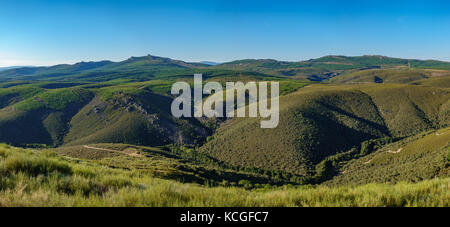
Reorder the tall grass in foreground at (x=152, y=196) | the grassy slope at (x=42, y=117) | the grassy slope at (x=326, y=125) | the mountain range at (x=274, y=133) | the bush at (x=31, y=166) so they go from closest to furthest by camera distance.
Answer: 1. the tall grass in foreground at (x=152, y=196)
2. the bush at (x=31, y=166)
3. the mountain range at (x=274, y=133)
4. the grassy slope at (x=326, y=125)
5. the grassy slope at (x=42, y=117)

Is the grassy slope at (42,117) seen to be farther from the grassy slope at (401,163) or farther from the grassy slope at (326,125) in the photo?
the grassy slope at (401,163)

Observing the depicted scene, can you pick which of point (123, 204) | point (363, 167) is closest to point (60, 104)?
point (363, 167)

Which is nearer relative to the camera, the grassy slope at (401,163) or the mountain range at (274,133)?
the grassy slope at (401,163)

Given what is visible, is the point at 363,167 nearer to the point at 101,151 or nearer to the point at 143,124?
the point at 101,151

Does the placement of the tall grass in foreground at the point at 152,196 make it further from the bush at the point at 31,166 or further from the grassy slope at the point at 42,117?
the grassy slope at the point at 42,117

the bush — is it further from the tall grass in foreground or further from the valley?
the valley

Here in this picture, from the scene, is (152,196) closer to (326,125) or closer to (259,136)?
(259,136)

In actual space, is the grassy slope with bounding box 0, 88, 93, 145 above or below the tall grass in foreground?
below

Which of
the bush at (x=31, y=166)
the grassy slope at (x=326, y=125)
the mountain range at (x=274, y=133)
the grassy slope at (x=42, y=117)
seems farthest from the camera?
the grassy slope at (x=42, y=117)

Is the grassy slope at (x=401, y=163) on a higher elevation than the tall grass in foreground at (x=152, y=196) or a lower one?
lower

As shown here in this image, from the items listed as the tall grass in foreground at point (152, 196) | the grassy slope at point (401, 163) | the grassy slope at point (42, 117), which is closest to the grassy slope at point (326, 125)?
the grassy slope at point (401, 163)

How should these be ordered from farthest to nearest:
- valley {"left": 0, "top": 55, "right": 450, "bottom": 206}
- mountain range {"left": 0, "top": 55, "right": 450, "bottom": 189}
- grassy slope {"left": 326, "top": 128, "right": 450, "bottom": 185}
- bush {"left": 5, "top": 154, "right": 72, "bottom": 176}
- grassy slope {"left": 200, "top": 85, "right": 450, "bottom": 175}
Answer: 1. grassy slope {"left": 200, "top": 85, "right": 450, "bottom": 175}
2. mountain range {"left": 0, "top": 55, "right": 450, "bottom": 189}
3. valley {"left": 0, "top": 55, "right": 450, "bottom": 206}
4. grassy slope {"left": 326, "top": 128, "right": 450, "bottom": 185}
5. bush {"left": 5, "top": 154, "right": 72, "bottom": 176}

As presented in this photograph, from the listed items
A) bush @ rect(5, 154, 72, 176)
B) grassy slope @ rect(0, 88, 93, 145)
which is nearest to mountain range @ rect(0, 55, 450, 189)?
grassy slope @ rect(0, 88, 93, 145)

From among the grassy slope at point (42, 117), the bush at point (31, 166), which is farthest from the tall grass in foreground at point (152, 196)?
the grassy slope at point (42, 117)
